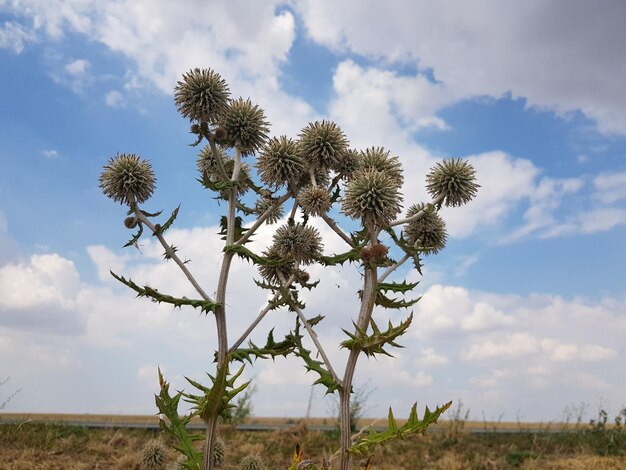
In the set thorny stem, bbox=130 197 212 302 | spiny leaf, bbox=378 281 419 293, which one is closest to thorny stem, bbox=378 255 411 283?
spiny leaf, bbox=378 281 419 293

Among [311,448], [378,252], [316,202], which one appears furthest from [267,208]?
[311,448]

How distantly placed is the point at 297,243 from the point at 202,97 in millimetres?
2181

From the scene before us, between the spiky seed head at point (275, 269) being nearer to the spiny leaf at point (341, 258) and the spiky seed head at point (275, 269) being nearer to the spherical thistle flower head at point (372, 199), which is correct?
the spiny leaf at point (341, 258)

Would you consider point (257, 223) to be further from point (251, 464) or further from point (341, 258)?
point (251, 464)

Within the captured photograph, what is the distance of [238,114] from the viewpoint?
737cm

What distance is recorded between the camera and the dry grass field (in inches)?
416

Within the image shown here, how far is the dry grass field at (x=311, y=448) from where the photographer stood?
10.6 metres

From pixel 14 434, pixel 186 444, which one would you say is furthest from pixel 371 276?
pixel 14 434

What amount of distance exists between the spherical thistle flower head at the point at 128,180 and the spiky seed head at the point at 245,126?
1173mm

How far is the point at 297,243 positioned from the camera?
270 inches

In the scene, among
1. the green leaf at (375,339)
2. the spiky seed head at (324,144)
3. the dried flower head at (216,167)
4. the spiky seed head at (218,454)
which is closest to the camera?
the green leaf at (375,339)

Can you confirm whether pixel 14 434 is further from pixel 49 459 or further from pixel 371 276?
pixel 371 276

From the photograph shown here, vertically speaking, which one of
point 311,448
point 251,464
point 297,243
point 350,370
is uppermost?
point 297,243

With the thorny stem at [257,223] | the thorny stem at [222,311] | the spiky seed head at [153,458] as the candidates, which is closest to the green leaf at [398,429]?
the thorny stem at [222,311]
